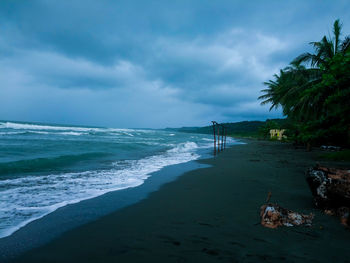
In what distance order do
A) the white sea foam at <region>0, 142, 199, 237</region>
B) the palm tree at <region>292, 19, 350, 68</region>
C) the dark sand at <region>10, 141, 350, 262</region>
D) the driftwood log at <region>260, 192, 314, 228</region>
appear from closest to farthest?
the dark sand at <region>10, 141, 350, 262</region>
the driftwood log at <region>260, 192, 314, 228</region>
the white sea foam at <region>0, 142, 199, 237</region>
the palm tree at <region>292, 19, 350, 68</region>

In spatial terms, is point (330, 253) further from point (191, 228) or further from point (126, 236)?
point (126, 236)

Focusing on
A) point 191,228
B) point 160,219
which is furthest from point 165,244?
point 160,219

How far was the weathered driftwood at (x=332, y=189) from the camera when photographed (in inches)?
121

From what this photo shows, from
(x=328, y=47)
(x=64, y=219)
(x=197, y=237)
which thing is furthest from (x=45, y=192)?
(x=328, y=47)

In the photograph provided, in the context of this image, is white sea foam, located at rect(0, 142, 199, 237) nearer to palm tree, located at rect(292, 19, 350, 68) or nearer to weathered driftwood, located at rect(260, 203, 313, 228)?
weathered driftwood, located at rect(260, 203, 313, 228)

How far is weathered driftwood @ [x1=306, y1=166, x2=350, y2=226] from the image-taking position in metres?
3.07

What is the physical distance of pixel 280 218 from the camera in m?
2.96

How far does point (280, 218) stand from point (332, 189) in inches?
44.9

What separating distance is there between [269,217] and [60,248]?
3.08m

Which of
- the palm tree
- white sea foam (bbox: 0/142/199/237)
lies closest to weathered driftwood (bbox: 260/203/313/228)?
white sea foam (bbox: 0/142/199/237)

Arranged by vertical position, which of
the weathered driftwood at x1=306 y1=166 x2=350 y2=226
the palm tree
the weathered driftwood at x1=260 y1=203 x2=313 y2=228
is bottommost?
the weathered driftwood at x1=260 y1=203 x2=313 y2=228

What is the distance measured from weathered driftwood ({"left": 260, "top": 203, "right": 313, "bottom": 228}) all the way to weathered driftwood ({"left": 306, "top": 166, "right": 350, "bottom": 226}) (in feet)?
1.96

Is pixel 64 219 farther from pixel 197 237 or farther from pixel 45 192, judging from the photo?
pixel 197 237

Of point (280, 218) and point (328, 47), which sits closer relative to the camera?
point (280, 218)
